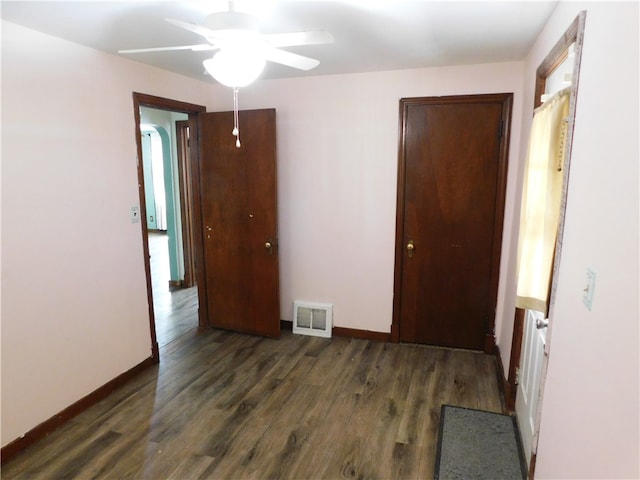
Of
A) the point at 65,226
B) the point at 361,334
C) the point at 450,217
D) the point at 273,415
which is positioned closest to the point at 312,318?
the point at 361,334

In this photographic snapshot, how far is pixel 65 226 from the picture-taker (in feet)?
7.66

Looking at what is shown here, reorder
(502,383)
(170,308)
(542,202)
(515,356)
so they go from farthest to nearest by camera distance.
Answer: (170,308) → (502,383) → (515,356) → (542,202)

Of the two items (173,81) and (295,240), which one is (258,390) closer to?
(295,240)

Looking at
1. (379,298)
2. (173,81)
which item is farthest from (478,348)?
(173,81)

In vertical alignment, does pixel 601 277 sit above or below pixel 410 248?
above

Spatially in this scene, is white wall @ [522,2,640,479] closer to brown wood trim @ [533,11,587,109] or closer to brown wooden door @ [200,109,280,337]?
brown wood trim @ [533,11,587,109]

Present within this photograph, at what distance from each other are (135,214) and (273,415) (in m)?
1.66

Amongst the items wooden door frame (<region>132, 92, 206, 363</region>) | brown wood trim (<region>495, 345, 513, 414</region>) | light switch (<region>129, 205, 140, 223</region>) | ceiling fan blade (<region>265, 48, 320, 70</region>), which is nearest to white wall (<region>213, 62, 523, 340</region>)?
brown wood trim (<region>495, 345, 513, 414</region>)

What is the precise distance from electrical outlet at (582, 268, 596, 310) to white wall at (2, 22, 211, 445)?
253 cm

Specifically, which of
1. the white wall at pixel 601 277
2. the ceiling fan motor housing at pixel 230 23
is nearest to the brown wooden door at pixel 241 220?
the ceiling fan motor housing at pixel 230 23

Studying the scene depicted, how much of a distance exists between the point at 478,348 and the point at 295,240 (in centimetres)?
180

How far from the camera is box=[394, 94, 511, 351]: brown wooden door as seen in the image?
9.87ft

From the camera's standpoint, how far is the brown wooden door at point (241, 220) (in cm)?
332

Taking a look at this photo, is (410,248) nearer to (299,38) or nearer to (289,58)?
(289,58)
